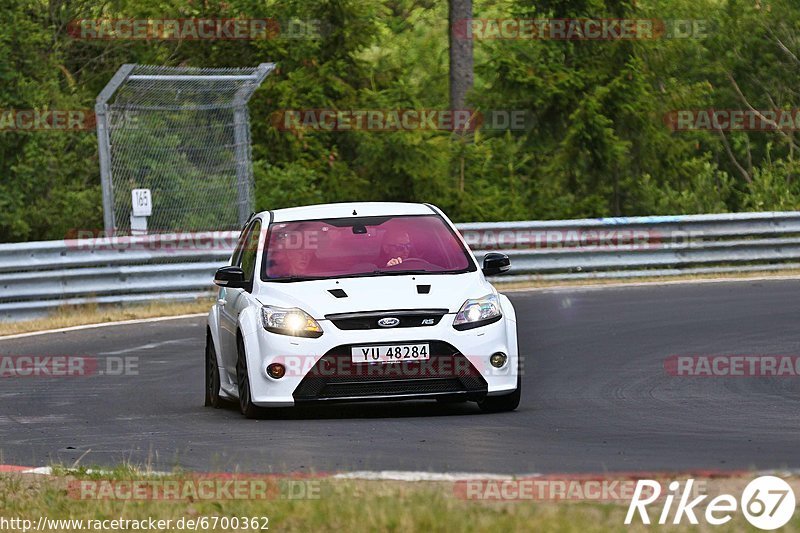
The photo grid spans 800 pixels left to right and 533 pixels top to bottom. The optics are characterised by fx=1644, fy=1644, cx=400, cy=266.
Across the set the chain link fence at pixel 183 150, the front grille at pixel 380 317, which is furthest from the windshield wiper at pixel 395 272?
the chain link fence at pixel 183 150

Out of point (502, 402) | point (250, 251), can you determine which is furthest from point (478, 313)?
point (250, 251)

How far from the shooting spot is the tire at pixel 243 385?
11.3 meters

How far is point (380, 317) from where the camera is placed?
10.9 m

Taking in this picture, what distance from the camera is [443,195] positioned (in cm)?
3055

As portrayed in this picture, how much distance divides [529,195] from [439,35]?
19.1 meters

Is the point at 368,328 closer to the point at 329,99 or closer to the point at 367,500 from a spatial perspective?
the point at 367,500

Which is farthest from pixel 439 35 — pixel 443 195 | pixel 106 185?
pixel 106 185

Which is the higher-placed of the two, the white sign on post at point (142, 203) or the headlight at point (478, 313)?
the headlight at point (478, 313)

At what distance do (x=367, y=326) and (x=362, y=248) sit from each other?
4.48 ft

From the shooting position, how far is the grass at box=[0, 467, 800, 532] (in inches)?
251

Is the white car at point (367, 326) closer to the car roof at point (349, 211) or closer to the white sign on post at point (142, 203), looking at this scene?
the car roof at point (349, 211)

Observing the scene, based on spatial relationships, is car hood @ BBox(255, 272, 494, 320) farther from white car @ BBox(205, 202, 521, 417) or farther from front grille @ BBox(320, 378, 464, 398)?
front grille @ BBox(320, 378, 464, 398)

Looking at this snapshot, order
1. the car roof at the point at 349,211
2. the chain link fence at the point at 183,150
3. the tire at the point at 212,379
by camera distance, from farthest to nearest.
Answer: the chain link fence at the point at 183,150 → the tire at the point at 212,379 → the car roof at the point at 349,211

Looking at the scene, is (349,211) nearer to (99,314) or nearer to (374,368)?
(374,368)
